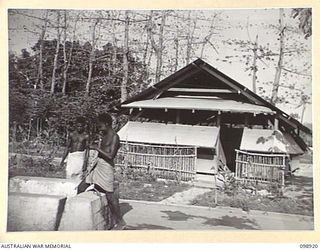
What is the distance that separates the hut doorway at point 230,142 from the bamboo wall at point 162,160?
0.36 ft

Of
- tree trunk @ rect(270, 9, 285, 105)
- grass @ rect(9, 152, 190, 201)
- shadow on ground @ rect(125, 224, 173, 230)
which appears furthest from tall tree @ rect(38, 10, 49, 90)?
tree trunk @ rect(270, 9, 285, 105)

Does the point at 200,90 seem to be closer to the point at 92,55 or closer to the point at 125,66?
the point at 125,66

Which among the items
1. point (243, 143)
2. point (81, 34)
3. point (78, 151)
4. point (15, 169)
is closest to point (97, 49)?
point (81, 34)

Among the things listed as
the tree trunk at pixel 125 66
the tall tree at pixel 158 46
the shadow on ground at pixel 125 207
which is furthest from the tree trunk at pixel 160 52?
the shadow on ground at pixel 125 207

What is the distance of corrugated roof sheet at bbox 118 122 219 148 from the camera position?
5.16 feet

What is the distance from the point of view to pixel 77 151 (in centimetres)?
155

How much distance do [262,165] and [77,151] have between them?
0.65 metres

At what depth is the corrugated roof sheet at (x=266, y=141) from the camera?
153 centimetres

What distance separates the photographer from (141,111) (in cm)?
158

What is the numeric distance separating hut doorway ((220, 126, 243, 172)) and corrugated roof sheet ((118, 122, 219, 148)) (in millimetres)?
29

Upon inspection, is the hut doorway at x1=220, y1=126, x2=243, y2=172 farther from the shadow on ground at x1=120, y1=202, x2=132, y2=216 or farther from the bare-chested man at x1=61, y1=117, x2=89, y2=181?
the bare-chested man at x1=61, y1=117, x2=89, y2=181

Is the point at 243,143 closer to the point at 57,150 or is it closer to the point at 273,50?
the point at 273,50

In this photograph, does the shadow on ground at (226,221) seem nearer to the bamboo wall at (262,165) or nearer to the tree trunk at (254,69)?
the bamboo wall at (262,165)

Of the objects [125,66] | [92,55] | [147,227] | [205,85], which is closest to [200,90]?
[205,85]
